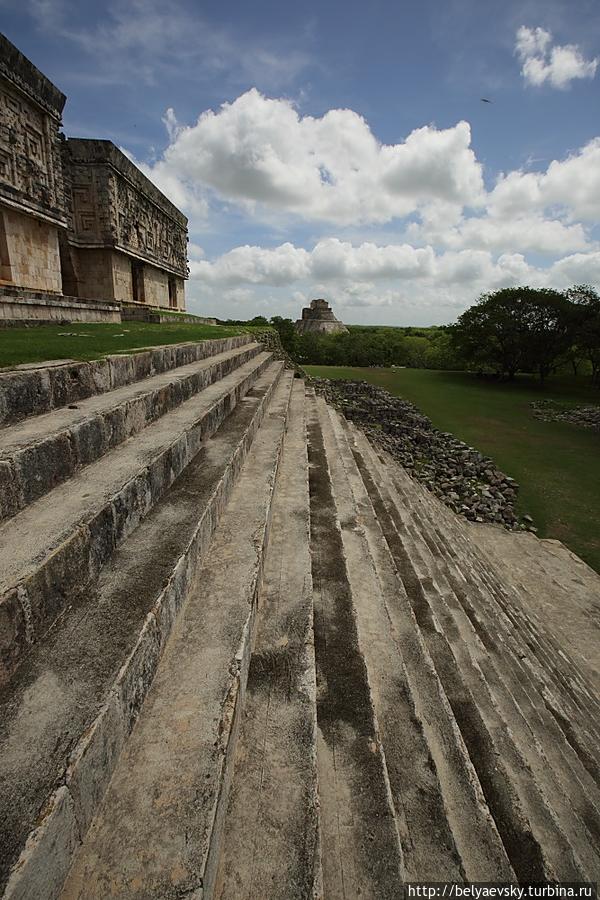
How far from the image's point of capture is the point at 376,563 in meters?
3.43

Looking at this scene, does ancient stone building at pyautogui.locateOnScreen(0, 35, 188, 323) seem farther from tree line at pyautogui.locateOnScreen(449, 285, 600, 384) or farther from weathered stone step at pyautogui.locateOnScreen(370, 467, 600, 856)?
tree line at pyautogui.locateOnScreen(449, 285, 600, 384)

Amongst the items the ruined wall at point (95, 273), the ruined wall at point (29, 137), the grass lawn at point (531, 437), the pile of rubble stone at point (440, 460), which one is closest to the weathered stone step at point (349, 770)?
the grass lawn at point (531, 437)

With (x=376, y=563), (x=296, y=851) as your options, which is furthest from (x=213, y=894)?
(x=376, y=563)

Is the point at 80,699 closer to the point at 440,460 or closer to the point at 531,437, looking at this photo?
the point at 440,460

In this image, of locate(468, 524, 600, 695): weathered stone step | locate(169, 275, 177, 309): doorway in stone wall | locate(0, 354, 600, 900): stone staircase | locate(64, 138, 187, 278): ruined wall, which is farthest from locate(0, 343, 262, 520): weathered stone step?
locate(169, 275, 177, 309): doorway in stone wall

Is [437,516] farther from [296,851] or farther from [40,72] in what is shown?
[40,72]

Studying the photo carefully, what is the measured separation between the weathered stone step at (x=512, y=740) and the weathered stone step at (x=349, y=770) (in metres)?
0.73

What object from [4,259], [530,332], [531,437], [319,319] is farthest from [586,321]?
[319,319]

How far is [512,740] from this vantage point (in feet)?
7.31

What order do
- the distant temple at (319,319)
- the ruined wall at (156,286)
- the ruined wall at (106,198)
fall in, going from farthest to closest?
the distant temple at (319,319), the ruined wall at (156,286), the ruined wall at (106,198)

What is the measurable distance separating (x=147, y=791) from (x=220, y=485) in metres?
1.80

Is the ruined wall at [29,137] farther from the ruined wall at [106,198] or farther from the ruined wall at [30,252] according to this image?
the ruined wall at [106,198]

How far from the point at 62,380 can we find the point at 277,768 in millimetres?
2796

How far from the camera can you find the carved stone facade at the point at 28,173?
28.5ft
